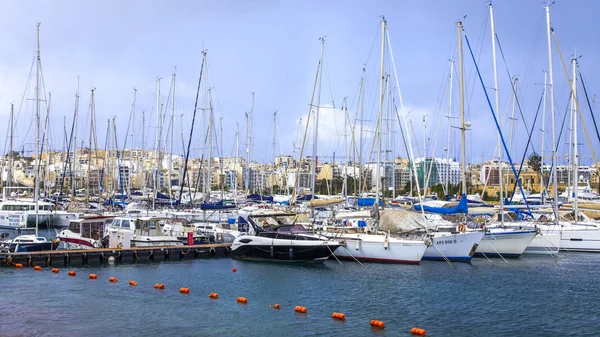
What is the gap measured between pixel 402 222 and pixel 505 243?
8.92 metres

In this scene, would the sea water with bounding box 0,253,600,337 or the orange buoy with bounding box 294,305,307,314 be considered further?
the orange buoy with bounding box 294,305,307,314

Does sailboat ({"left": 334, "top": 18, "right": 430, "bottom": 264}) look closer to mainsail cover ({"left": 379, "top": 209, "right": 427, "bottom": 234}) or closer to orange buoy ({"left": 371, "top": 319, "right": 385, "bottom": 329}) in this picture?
mainsail cover ({"left": 379, "top": 209, "right": 427, "bottom": 234})

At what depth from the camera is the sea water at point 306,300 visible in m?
23.7

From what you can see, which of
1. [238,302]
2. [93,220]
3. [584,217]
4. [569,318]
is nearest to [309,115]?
[93,220]

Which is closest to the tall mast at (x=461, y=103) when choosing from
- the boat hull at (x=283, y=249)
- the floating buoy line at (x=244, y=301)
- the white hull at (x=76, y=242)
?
the boat hull at (x=283, y=249)

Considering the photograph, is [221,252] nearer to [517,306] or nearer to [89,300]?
[89,300]

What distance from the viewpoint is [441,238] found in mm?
41000

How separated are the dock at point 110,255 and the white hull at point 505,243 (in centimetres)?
1883

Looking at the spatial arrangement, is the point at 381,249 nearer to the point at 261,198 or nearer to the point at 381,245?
the point at 381,245

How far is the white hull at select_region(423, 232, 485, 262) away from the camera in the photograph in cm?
4084

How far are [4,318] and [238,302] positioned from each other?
9.86 meters

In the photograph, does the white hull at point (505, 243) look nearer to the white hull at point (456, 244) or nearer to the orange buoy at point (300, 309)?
the white hull at point (456, 244)

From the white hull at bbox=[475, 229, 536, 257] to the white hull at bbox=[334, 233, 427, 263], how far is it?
7403 mm

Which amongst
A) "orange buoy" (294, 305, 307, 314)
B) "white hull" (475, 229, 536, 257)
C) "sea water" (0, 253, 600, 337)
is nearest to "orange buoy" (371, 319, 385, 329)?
"sea water" (0, 253, 600, 337)
